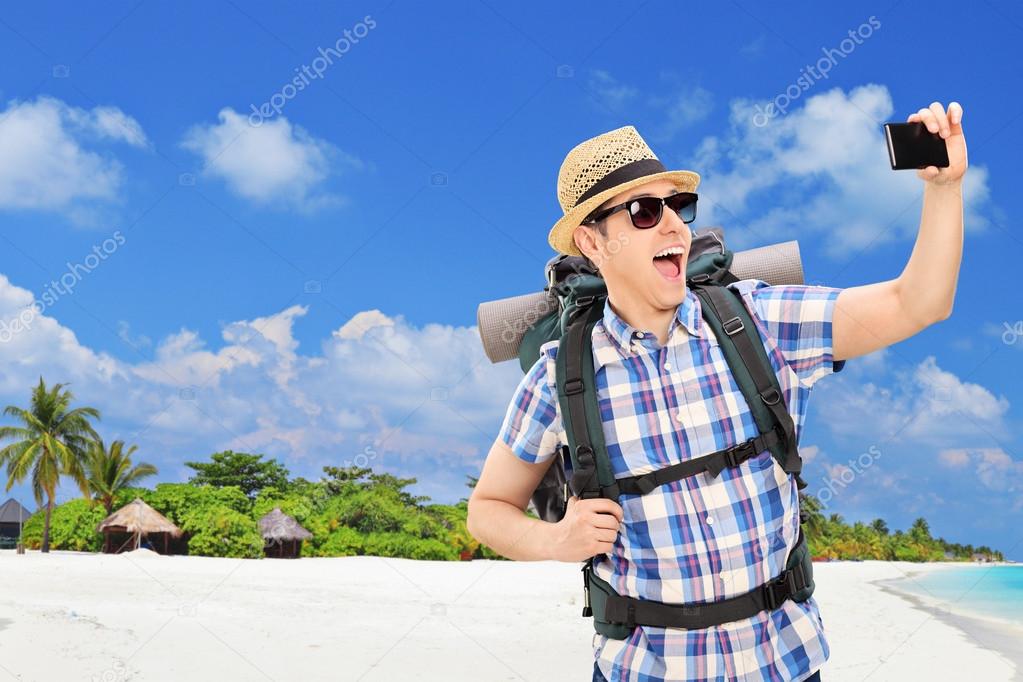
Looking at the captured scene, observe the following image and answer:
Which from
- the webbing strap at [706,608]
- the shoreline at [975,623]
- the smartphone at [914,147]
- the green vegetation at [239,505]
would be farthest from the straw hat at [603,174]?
the green vegetation at [239,505]

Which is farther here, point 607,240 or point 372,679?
point 372,679

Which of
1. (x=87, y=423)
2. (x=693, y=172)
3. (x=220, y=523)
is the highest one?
(x=87, y=423)

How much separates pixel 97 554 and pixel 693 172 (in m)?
23.9

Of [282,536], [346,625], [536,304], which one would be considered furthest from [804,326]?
[282,536]

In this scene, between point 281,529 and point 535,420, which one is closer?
point 535,420

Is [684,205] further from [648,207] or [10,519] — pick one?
[10,519]

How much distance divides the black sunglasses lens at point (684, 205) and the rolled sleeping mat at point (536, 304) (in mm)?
342

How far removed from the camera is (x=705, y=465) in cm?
201

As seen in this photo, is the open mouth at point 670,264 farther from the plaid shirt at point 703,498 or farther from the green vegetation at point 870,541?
the green vegetation at point 870,541

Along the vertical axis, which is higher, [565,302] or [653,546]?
[565,302]

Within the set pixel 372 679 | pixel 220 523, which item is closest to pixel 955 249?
pixel 372 679

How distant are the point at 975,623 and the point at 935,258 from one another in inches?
724

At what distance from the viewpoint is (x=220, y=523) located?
2114 cm

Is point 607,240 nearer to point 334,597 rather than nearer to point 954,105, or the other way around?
point 954,105
